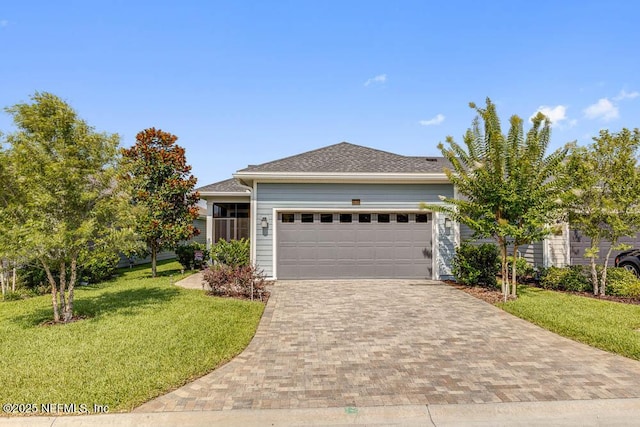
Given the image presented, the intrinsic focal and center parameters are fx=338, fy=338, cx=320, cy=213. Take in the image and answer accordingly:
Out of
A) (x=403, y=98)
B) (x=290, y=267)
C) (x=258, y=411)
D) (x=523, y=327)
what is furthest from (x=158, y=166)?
(x=523, y=327)

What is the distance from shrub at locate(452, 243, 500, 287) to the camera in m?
10.4

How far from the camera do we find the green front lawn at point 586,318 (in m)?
5.37

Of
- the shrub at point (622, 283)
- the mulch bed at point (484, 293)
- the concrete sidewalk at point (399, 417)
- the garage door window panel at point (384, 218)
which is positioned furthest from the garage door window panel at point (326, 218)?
the concrete sidewalk at point (399, 417)

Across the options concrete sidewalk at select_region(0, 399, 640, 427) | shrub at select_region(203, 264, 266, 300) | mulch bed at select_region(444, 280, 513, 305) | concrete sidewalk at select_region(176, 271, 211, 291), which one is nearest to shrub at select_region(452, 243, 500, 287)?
mulch bed at select_region(444, 280, 513, 305)

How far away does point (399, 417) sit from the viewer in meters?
3.31

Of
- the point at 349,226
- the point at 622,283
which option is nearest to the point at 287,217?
the point at 349,226

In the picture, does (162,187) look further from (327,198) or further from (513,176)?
A: (513,176)

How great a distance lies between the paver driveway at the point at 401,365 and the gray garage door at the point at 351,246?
416 cm

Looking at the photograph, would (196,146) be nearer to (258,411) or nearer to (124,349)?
(124,349)

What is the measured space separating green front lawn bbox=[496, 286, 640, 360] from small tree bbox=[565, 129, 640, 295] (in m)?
1.77

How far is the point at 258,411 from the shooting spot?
11.0 ft

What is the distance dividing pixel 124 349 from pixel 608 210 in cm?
1138

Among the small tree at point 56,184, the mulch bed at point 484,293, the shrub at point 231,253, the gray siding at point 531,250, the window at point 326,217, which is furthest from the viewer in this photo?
the gray siding at point 531,250

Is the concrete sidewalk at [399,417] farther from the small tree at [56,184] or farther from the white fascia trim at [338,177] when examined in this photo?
the white fascia trim at [338,177]
